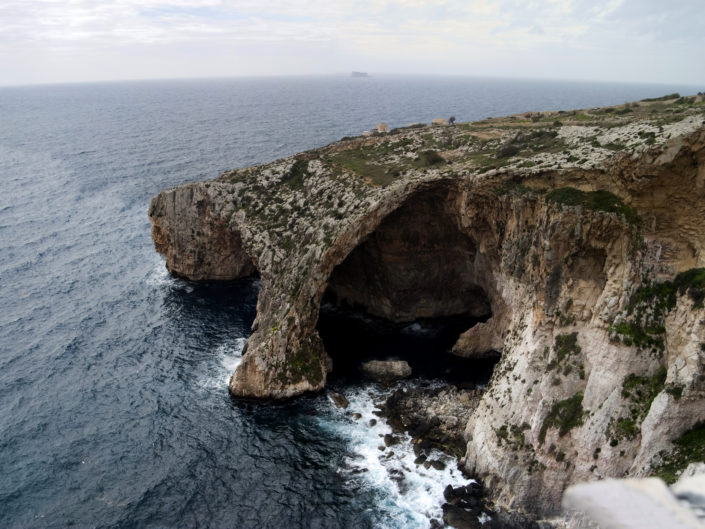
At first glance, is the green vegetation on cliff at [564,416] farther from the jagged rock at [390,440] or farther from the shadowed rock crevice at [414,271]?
the shadowed rock crevice at [414,271]

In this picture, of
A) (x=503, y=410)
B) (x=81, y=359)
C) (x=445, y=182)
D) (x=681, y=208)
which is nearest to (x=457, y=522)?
(x=503, y=410)

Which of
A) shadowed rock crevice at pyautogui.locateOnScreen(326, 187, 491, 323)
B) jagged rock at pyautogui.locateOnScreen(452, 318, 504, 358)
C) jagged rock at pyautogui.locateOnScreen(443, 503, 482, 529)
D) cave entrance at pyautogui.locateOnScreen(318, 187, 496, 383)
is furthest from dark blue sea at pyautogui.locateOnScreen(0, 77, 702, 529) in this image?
shadowed rock crevice at pyautogui.locateOnScreen(326, 187, 491, 323)

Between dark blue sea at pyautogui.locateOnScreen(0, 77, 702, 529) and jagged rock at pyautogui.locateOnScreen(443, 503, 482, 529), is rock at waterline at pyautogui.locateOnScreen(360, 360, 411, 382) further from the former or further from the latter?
jagged rock at pyautogui.locateOnScreen(443, 503, 482, 529)

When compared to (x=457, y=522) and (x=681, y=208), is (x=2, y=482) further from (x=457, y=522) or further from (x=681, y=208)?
(x=681, y=208)

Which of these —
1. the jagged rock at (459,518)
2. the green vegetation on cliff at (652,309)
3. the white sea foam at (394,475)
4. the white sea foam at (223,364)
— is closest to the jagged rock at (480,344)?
the white sea foam at (394,475)

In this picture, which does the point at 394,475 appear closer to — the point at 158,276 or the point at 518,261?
the point at 518,261

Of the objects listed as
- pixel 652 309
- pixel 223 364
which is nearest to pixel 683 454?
pixel 652 309
